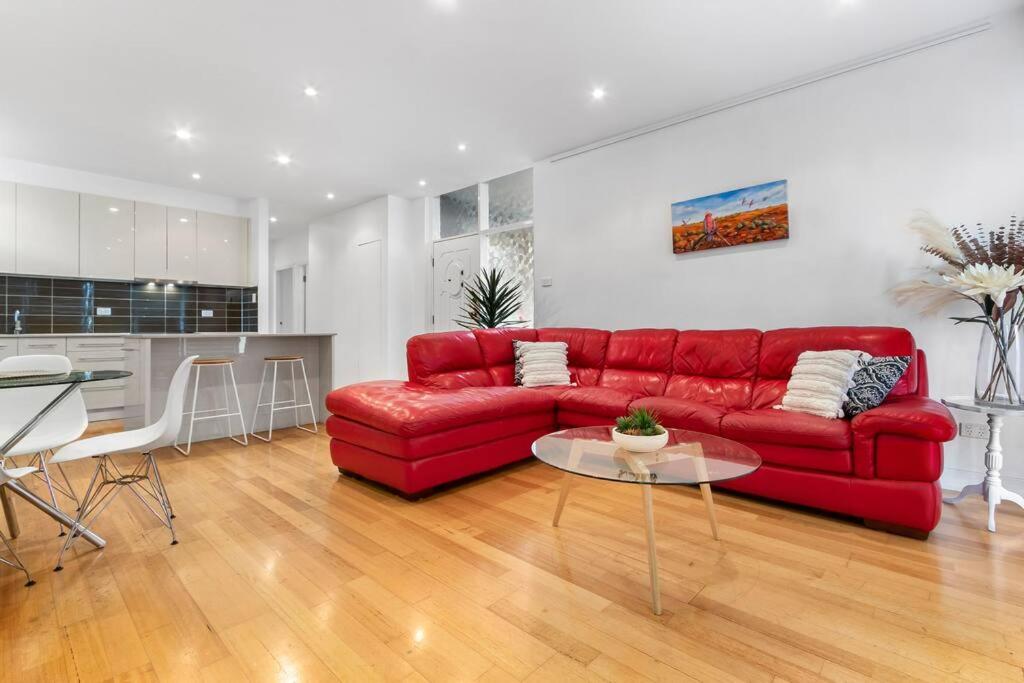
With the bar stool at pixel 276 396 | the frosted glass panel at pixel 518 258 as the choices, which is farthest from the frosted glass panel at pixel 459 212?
the bar stool at pixel 276 396

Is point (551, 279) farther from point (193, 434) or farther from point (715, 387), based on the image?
point (193, 434)

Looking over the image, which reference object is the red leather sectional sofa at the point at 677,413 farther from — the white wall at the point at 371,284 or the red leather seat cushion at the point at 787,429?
the white wall at the point at 371,284

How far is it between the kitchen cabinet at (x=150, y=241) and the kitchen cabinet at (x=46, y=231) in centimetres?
55

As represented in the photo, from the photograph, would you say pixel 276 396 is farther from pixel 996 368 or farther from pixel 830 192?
pixel 996 368

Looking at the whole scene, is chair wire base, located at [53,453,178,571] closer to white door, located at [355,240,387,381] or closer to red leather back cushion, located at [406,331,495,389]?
red leather back cushion, located at [406,331,495,389]

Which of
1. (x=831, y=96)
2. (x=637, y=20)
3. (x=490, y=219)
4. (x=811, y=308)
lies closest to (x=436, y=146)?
(x=490, y=219)

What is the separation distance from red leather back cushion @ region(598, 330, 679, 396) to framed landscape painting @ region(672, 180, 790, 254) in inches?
34.5

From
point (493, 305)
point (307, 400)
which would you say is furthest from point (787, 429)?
point (307, 400)

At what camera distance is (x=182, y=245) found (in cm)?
602

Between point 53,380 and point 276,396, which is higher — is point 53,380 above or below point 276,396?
above

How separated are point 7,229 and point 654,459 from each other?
6631 mm

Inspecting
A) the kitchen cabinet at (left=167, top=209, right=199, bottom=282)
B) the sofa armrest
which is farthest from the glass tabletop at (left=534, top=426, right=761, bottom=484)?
the kitchen cabinet at (left=167, top=209, right=199, bottom=282)

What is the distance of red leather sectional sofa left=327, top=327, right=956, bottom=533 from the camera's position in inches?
90.4

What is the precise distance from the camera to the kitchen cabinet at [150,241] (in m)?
5.66
